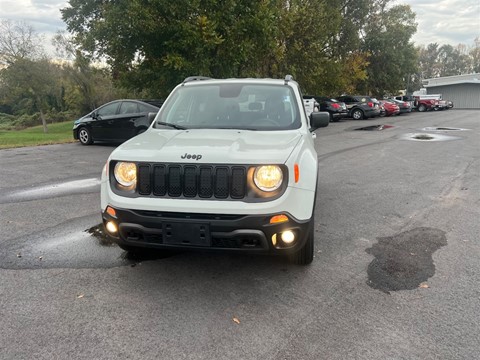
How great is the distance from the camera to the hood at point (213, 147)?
125 inches

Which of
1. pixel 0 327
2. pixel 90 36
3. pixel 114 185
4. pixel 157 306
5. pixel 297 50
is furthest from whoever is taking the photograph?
pixel 297 50

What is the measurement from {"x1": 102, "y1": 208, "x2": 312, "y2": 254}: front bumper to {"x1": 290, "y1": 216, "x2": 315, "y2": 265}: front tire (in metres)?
0.39

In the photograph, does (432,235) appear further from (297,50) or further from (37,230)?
(297,50)

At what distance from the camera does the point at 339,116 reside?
85.1 feet

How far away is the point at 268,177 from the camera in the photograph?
10.4 feet

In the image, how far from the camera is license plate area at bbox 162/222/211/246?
10.2 ft

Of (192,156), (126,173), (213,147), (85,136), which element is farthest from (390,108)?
(126,173)

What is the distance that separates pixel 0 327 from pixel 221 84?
136 inches

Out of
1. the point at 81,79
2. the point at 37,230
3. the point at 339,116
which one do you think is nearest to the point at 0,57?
the point at 81,79

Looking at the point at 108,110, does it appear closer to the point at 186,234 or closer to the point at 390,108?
the point at 186,234

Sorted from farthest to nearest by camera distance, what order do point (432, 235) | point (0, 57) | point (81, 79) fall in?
point (81, 79)
point (0, 57)
point (432, 235)

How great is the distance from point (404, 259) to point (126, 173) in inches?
115

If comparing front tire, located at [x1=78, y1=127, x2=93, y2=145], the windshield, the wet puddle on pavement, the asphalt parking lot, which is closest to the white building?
front tire, located at [x1=78, y1=127, x2=93, y2=145]

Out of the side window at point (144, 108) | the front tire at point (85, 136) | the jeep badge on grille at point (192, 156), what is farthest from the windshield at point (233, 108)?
the front tire at point (85, 136)
